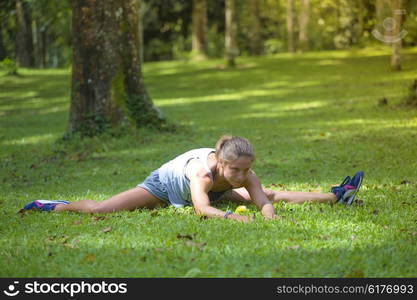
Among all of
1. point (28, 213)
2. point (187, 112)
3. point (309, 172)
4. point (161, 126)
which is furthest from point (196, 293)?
point (187, 112)

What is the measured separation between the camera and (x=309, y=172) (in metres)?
10.1

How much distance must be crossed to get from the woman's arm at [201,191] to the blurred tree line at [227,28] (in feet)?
60.0

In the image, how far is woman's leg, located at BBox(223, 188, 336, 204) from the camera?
720cm

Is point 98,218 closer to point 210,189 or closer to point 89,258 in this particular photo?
point 210,189

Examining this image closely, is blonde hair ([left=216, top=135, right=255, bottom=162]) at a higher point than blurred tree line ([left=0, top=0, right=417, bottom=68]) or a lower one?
lower

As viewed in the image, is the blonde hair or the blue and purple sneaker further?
the blue and purple sneaker

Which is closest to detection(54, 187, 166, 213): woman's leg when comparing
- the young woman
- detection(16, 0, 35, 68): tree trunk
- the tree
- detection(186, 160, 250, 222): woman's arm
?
the young woman

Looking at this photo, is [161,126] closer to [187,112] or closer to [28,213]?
[187,112]

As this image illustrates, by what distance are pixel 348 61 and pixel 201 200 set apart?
24.5 meters

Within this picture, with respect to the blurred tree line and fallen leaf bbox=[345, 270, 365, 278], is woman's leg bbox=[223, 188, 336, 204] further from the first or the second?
the blurred tree line

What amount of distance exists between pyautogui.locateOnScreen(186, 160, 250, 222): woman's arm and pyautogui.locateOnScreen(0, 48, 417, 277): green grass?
12cm

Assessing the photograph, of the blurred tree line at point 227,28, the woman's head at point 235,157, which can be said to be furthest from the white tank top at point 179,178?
the blurred tree line at point 227,28

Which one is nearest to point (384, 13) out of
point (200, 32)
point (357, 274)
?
point (200, 32)

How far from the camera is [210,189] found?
22.5 feet
